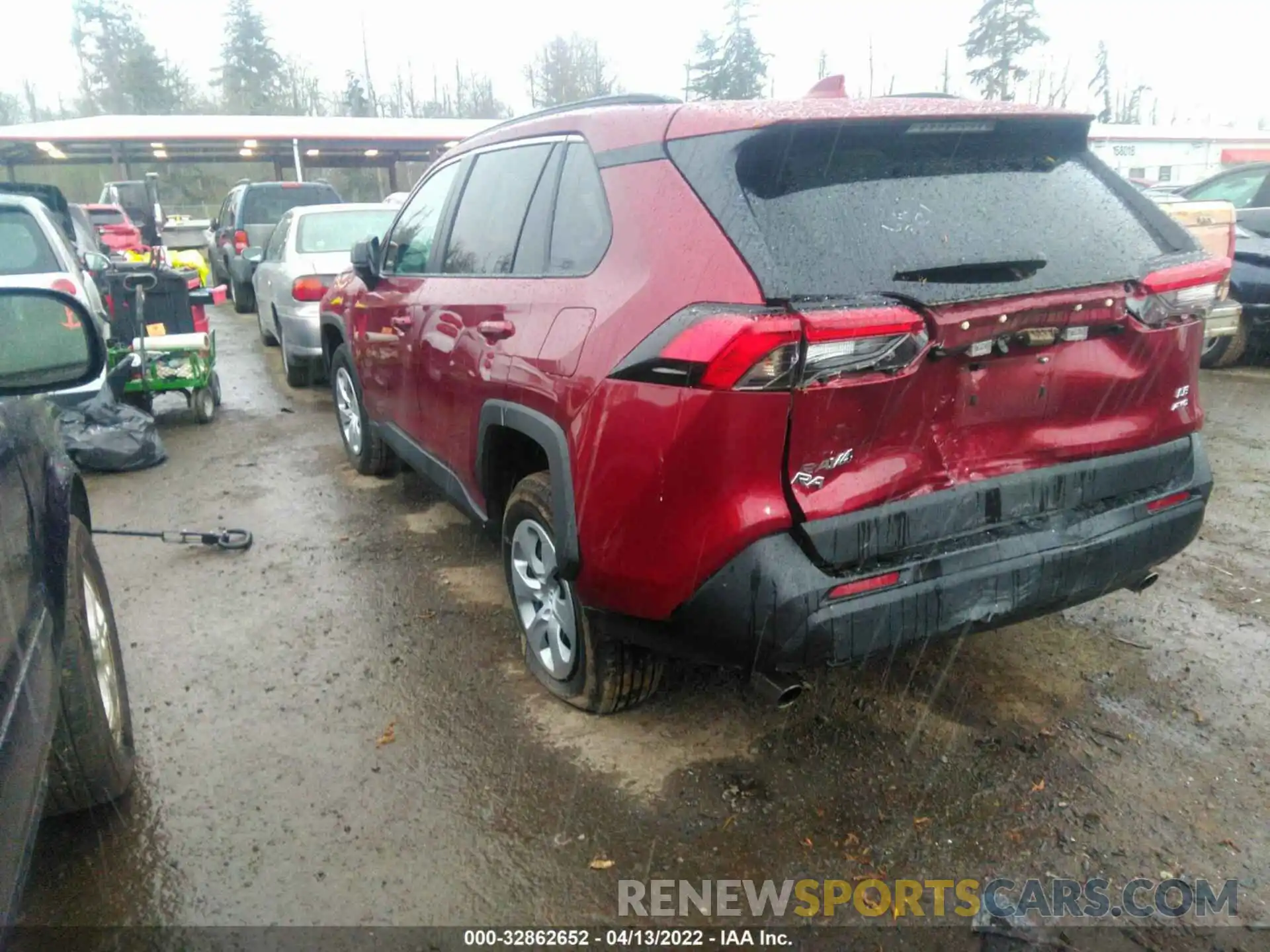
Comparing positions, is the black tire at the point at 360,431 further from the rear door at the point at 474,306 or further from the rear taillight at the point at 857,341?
the rear taillight at the point at 857,341

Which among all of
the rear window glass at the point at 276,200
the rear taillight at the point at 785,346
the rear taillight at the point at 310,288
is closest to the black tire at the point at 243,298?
the rear window glass at the point at 276,200

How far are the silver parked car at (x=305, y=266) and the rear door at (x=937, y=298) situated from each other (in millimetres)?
5803

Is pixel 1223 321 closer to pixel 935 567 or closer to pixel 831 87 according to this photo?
pixel 831 87

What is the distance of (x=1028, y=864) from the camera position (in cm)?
240

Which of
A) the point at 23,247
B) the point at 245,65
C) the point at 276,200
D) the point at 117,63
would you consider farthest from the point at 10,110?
the point at 23,247

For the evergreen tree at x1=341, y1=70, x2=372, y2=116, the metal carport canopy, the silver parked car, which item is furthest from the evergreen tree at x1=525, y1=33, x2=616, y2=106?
the silver parked car

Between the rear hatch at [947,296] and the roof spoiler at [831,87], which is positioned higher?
the roof spoiler at [831,87]

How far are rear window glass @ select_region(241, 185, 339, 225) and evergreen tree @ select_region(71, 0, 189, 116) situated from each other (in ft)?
159

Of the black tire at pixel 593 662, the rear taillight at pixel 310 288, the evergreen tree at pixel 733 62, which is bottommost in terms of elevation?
the black tire at pixel 593 662

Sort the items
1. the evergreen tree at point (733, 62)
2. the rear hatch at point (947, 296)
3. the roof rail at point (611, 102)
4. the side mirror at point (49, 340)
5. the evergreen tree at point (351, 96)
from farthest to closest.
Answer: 1. the evergreen tree at point (351, 96)
2. the evergreen tree at point (733, 62)
3. the roof rail at point (611, 102)
4. the rear hatch at point (947, 296)
5. the side mirror at point (49, 340)

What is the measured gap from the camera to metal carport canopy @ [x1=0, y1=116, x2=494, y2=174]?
80.8 feet

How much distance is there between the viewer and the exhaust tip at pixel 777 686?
2420 millimetres

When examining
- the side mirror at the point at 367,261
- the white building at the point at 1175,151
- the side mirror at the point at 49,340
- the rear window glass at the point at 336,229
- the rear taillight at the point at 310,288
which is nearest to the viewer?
the side mirror at the point at 49,340

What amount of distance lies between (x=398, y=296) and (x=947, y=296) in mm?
2762
